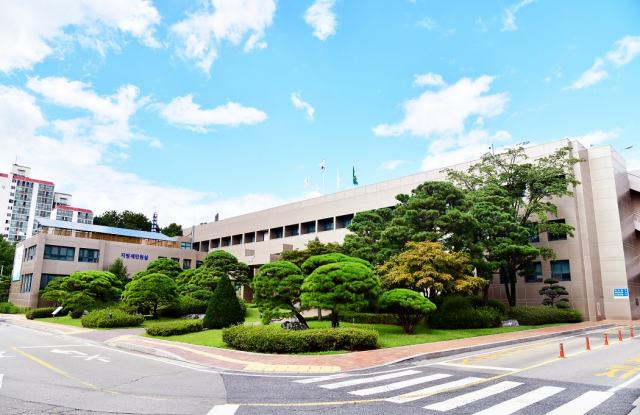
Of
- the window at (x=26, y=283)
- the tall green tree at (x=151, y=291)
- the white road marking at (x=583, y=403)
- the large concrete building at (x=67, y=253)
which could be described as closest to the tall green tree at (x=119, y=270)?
the large concrete building at (x=67, y=253)

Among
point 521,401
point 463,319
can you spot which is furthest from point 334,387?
point 463,319

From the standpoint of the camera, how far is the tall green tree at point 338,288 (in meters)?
19.1

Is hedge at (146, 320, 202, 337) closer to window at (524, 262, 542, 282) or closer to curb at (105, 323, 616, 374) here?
curb at (105, 323, 616, 374)

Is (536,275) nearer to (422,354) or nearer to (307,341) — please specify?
(422,354)

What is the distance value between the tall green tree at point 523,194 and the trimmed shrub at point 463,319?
3971mm

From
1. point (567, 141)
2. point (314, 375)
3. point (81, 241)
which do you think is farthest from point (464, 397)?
point (81, 241)

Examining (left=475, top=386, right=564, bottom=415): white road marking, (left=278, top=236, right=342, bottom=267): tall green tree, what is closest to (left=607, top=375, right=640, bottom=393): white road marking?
(left=475, top=386, right=564, bottom=415): white road marking

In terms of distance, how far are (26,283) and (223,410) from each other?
167 feet

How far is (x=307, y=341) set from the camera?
1614 centimetres

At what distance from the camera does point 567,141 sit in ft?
115

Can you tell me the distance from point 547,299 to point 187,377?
1232 inches

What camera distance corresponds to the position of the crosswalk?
8133 mm

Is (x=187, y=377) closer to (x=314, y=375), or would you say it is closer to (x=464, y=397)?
(x=314, y=375)

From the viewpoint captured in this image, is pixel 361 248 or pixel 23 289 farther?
pixel 23 289
